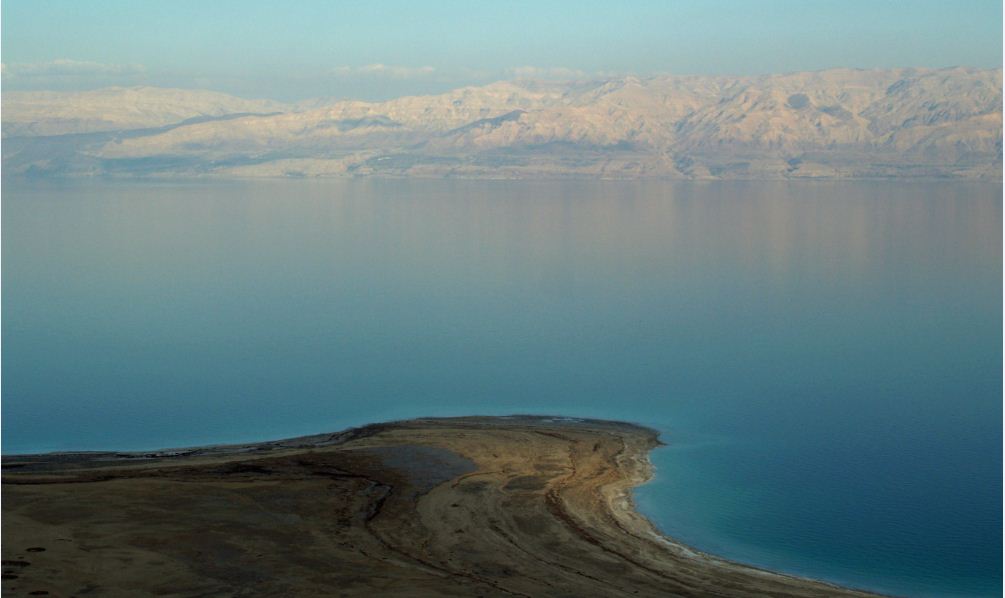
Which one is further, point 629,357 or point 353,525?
point 629,357

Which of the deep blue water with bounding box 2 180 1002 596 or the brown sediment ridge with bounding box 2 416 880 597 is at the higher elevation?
the brown sediment ridge with bounding box 2 416 880 597

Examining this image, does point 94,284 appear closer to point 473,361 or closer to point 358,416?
point 473,361

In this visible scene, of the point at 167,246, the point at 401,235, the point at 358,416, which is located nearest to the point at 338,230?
the point at 401,235

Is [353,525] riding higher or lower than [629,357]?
higher

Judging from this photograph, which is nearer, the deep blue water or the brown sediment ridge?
the brown sediment ridge
